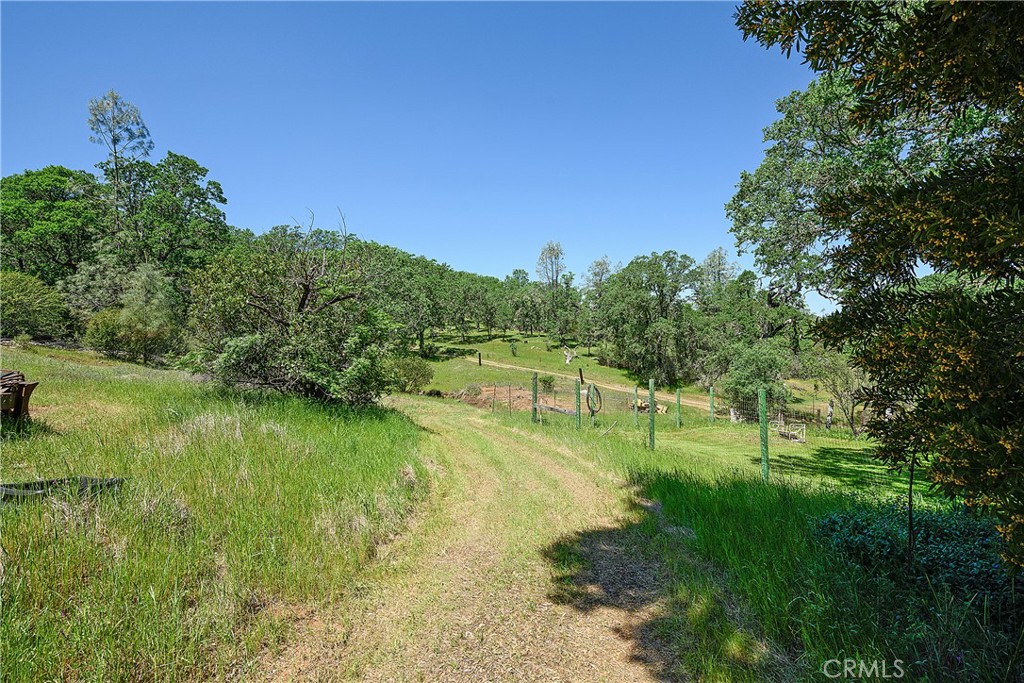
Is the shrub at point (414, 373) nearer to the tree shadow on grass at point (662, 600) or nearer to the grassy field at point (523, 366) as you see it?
the grassy field at point (523, 366)

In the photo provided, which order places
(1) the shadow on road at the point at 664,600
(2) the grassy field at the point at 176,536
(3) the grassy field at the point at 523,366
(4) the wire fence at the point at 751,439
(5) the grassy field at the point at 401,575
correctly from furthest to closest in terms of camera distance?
(3) the grassy field at the point at 523,366
(4) the wire fence at the point at 751,439
(1) the shadow on road at the point at 664,600
(5) the grassy field at the point at 401,575
(2) the grassy field at the point at 176,536

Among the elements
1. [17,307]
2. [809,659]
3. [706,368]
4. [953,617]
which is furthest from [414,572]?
[706,368]

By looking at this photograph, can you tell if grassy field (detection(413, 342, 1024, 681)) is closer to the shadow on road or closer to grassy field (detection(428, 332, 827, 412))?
the shadow on road

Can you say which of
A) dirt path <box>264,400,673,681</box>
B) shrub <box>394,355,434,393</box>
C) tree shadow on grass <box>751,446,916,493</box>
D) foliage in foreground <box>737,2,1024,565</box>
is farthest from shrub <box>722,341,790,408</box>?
foliage in foreground <box>737,2,1024,565</box>

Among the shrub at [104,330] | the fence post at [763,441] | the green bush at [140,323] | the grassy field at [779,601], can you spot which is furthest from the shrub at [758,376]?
the shrub at [104,330]

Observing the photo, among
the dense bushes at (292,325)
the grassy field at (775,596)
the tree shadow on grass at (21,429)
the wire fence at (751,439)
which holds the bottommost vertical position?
the wire fence at (751,439)

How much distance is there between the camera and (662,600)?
14.5 feet

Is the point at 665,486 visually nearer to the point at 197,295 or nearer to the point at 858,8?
the point at 858,8

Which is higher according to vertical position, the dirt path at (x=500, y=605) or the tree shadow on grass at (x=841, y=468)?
the dirt path at (x=500, y=605)

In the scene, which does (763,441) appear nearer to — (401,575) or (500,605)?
(500,605)

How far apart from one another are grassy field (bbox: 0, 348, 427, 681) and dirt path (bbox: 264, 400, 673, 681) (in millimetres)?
497

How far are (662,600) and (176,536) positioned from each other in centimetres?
527

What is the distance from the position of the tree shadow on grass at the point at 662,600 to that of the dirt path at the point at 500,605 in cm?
2

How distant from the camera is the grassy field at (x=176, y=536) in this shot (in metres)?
3.12
